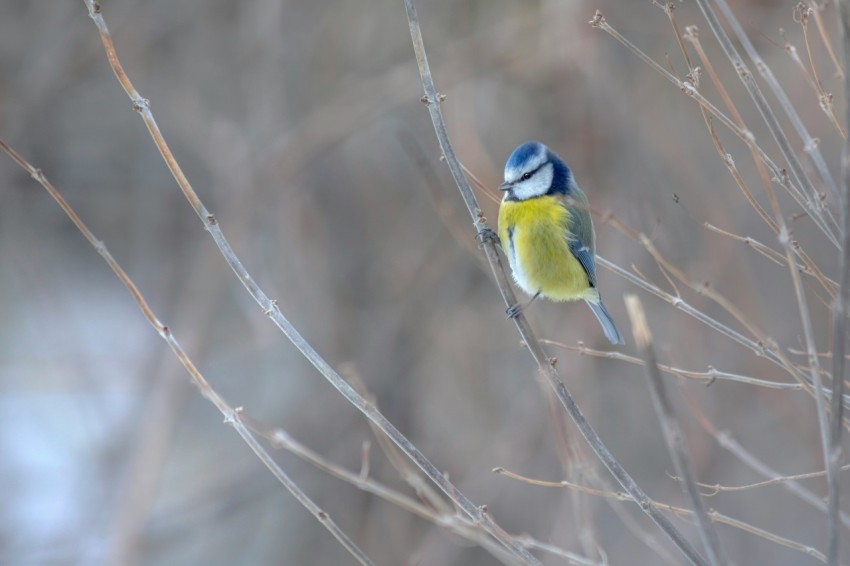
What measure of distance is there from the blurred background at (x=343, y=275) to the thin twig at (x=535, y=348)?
161 centimetres

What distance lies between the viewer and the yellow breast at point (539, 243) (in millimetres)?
1914

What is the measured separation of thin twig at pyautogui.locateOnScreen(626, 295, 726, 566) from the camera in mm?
741

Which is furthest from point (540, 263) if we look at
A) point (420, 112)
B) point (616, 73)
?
point (420, 112)

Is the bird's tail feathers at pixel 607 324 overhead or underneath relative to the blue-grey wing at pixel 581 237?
underneath

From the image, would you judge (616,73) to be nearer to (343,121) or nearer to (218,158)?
(343,121)

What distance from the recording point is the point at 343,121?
10.3 ft

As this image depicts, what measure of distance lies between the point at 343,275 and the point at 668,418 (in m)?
3.10

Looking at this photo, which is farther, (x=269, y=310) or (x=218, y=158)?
(x=218, y=158)

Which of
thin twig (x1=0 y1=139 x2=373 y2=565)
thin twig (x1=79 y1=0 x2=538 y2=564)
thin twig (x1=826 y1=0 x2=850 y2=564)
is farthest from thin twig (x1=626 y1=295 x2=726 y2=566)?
thin twig (x1=0 y1=139 x2=373 y2=565)

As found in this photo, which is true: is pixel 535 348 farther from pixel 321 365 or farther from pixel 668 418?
pixel 668 418

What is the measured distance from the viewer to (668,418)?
0.76 metres

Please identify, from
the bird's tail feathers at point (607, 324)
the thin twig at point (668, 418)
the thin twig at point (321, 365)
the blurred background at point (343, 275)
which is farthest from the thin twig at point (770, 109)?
the blurred background at point (343, 275)

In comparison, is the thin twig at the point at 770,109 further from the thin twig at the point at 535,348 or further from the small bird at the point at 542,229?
the small bird at the point at 542,229

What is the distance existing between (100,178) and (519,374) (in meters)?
2.10
